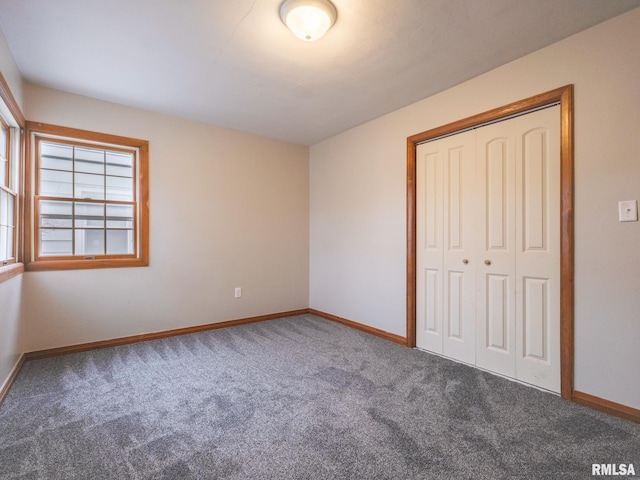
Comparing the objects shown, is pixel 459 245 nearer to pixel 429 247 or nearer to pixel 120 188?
pixel 429 247

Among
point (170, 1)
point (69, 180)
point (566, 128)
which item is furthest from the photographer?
point (69, 180)

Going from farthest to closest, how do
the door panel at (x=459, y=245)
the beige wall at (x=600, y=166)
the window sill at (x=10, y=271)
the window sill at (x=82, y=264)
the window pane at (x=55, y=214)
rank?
the window pane at (x=55, y=214) < the window sill at (x=82, y=264) < the door panel at (x=459, y=245) < the window sill at (x=10, y=271) < the beige wall at (x=600, y=166)

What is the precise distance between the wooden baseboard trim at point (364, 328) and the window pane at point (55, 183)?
316 cm

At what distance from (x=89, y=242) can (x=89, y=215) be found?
27 cm

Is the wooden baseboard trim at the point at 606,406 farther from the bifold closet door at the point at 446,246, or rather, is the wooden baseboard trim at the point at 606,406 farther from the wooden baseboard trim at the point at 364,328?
the wooden baseboard trim at the point at 364,328

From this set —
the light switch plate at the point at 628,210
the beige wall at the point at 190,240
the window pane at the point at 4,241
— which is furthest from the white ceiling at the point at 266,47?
the window pane at the point at 4,241

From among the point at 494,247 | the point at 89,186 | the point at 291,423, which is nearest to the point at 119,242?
the point at 89,186

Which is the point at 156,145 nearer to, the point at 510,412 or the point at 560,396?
the point at 510,412

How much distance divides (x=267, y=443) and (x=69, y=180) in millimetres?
3082

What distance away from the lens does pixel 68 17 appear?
6.37ft

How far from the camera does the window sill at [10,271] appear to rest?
2066mm

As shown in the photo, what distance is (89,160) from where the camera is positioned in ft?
10.4

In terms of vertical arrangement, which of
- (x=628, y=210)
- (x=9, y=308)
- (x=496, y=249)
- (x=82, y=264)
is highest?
(x=628, y=210)

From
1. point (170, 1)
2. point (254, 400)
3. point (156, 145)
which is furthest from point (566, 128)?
point (156, 145)
